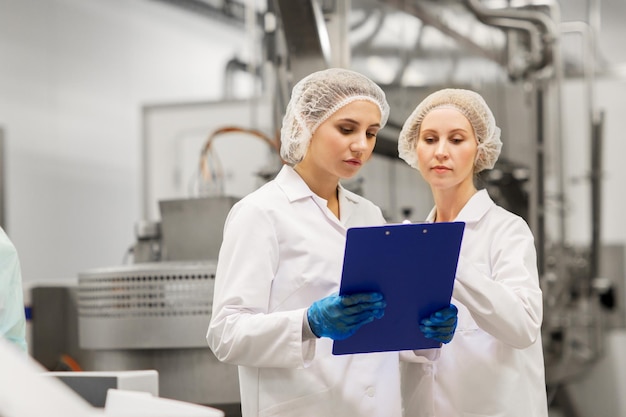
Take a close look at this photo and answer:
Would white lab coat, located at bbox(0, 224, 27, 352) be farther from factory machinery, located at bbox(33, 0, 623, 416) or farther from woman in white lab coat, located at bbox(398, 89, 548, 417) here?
woman in white lab coat, located at bbox(398, 89, 548, 417)

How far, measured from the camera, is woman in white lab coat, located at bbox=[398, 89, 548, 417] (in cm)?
162

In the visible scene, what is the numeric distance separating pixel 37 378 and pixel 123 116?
4869 mm

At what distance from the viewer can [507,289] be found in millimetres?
1535

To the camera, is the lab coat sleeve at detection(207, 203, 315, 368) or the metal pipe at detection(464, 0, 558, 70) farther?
the metal pipe at detection(464, 0, 558, 70)

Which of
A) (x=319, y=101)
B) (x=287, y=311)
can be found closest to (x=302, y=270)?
(x=287, y=311)

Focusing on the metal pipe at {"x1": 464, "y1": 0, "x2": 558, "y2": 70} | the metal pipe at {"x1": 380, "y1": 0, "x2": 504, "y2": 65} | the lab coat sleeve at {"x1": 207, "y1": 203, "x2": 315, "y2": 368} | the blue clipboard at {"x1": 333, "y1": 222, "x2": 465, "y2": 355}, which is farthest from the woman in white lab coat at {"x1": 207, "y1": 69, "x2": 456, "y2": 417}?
the metal pipe at {"x1": 380, "y1": 0, "x2": 504, "y2": 65}

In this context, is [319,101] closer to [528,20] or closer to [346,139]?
[346,139]

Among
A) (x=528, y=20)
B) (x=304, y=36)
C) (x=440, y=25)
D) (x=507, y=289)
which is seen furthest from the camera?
(x=440, y=25)

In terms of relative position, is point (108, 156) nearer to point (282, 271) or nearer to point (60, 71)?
point (60, 71)

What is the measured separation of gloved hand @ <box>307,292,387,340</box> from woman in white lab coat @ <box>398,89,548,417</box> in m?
0.22

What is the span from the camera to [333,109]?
1.60m

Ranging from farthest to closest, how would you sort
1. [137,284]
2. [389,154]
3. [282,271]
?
[137,284], [389,154], [282,271]

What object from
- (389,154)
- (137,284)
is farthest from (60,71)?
(389,154)

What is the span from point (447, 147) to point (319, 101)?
0.24 meters
